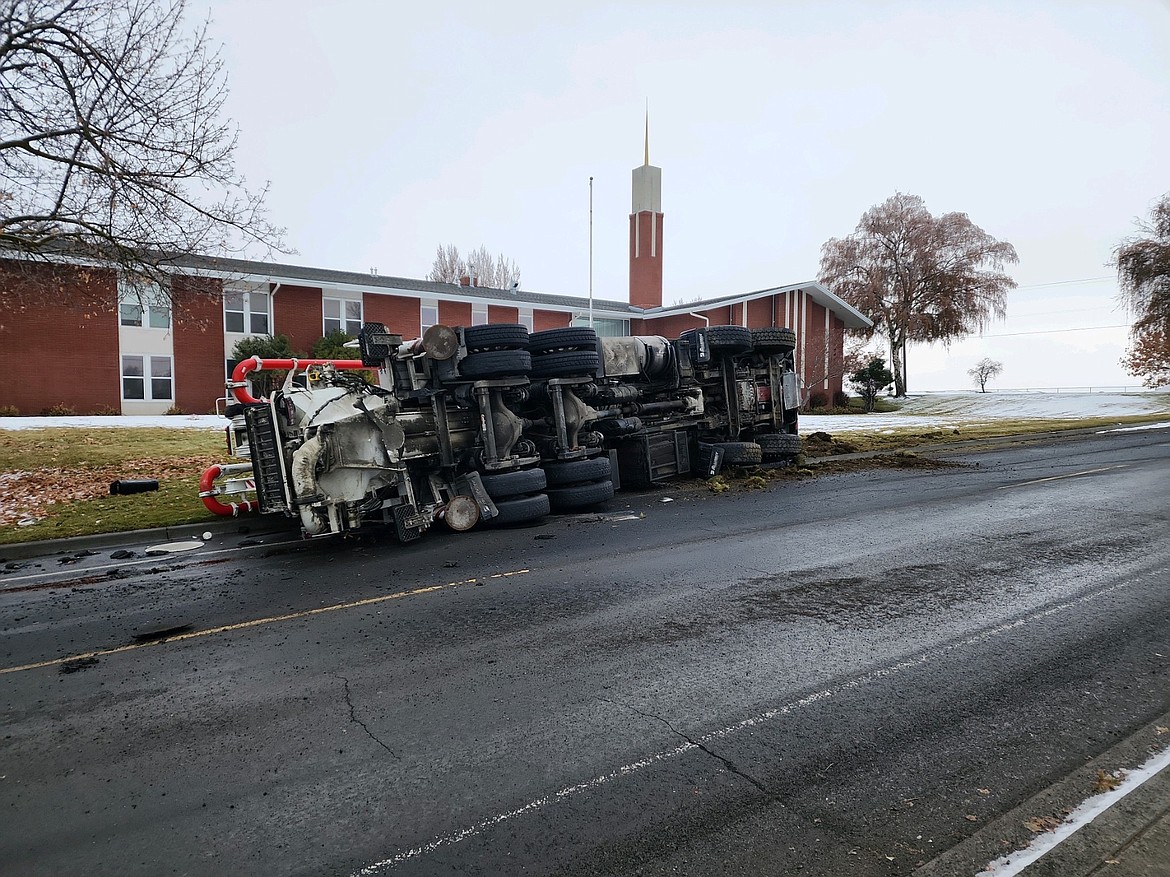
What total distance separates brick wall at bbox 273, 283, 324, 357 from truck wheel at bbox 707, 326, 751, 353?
2002 centimetres

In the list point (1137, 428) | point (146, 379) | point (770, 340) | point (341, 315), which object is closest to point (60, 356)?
point (146, 379)

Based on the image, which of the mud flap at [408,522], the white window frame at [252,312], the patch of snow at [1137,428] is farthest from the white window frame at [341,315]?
the patch of snow at [1137,428]

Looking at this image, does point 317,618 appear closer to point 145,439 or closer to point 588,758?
point 588,758

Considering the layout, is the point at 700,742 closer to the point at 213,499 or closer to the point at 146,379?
the point at 213,499

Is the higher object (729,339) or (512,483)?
(729,339)

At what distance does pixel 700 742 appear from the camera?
3.38 metres

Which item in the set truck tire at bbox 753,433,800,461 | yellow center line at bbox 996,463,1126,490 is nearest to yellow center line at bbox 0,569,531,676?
truck tire at bbox 753,433,800,461

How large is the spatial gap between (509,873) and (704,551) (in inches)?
193

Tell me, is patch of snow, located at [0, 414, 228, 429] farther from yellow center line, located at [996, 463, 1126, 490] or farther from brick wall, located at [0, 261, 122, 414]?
yellow center line, located at [996, 463, 1126, 490]

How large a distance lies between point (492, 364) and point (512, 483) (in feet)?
5.03

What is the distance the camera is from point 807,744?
132 inches

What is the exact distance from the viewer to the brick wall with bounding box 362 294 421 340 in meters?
29.3

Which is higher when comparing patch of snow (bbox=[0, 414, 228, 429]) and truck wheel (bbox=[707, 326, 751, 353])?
truck wheel (bbox=[707, 326, 751, 353])

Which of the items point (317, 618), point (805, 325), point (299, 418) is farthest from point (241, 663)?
point (805, 325)
